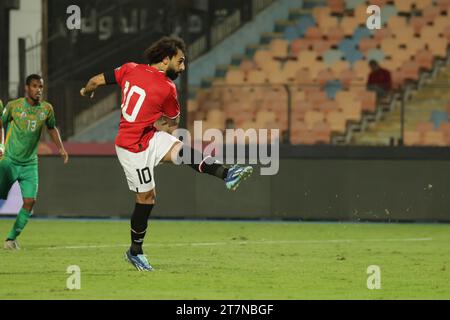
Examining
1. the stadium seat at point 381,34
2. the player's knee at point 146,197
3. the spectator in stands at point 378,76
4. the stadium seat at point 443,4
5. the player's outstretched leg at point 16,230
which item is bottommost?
the player's outstretched leg at point 16,230

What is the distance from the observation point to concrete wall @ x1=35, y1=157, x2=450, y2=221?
20.3 meters

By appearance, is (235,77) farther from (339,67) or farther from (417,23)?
(417,23)

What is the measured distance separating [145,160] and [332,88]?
9466 mm

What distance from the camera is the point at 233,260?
13.8 metres

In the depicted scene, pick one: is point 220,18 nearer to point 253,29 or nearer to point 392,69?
point 253,29

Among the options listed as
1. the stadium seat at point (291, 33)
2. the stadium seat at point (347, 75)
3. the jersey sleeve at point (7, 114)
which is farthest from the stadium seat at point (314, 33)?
the jersey sleeve at point (7, 114)

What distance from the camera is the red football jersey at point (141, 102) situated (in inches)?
476

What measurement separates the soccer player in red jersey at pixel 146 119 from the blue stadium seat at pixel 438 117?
9.30 metres

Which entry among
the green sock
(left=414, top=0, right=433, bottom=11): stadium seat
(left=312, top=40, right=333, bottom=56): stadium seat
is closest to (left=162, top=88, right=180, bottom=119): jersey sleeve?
the green sock

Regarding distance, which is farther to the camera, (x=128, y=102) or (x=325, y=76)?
(x=325, y=76)

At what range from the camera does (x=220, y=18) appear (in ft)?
88.3

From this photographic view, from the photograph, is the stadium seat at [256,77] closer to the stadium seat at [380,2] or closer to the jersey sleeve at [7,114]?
the stadium seat at [380,2]

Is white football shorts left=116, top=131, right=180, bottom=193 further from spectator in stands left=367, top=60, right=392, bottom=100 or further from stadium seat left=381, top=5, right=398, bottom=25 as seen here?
stadium seat left=381, top=5, right=398, bottom=25

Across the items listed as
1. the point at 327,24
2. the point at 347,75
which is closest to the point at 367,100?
the point at 347,75
